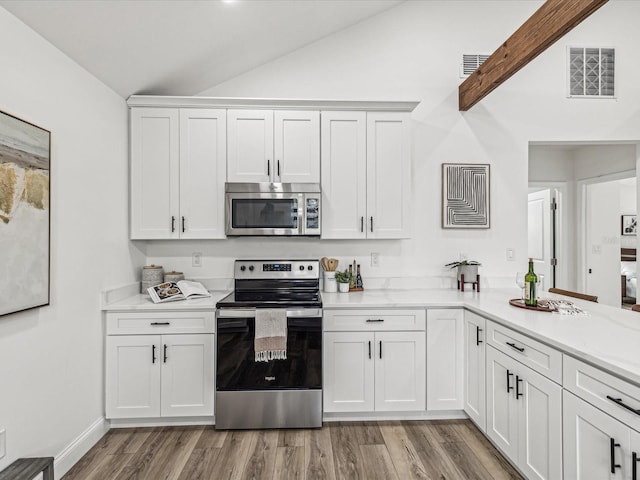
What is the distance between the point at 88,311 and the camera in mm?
2338

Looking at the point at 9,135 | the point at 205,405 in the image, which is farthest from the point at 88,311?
the point at 9,135

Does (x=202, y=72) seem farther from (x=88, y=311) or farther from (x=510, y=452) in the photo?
(x=510, y=452)

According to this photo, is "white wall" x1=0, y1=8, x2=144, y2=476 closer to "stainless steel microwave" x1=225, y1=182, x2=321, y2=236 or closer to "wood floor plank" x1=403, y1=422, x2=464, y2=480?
"stainless steel microwave" x1=225, y1=182, x2=321, y2=236

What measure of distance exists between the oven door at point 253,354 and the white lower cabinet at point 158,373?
0.14 meters

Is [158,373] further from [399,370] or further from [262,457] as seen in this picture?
[399,370]

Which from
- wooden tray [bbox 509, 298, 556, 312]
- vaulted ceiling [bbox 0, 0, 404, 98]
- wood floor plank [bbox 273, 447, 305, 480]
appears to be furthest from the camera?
wooden tray [bbox 509, 298, 556, 312]

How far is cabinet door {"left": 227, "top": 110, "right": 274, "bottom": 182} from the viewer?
2.88 m

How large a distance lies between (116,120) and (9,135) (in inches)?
43.4

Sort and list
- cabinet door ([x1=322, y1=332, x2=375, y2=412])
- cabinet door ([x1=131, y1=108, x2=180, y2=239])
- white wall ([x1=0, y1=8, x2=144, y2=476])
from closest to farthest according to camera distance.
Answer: white wall ([x1=0, y1=8, x2=144, y2=476]) < cabinet door ([x1=322, y1=332, x2=375, y2=412]) < cabinet door ([x1=131, y1=108, x2=180, y2=239])

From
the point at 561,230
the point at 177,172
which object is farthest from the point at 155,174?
the point at 561,230

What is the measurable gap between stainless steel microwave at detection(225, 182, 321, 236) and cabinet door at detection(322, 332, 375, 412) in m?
0.86

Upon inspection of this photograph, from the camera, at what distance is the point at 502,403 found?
2.11 meters

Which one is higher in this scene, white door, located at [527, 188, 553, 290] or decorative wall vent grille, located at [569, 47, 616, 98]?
decorative wall vent grille, located at [569, 47, 616, 98]

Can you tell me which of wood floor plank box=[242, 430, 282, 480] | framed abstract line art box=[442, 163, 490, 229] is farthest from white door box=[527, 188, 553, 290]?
wood floor plank box=[242, 430, 282, 480]
